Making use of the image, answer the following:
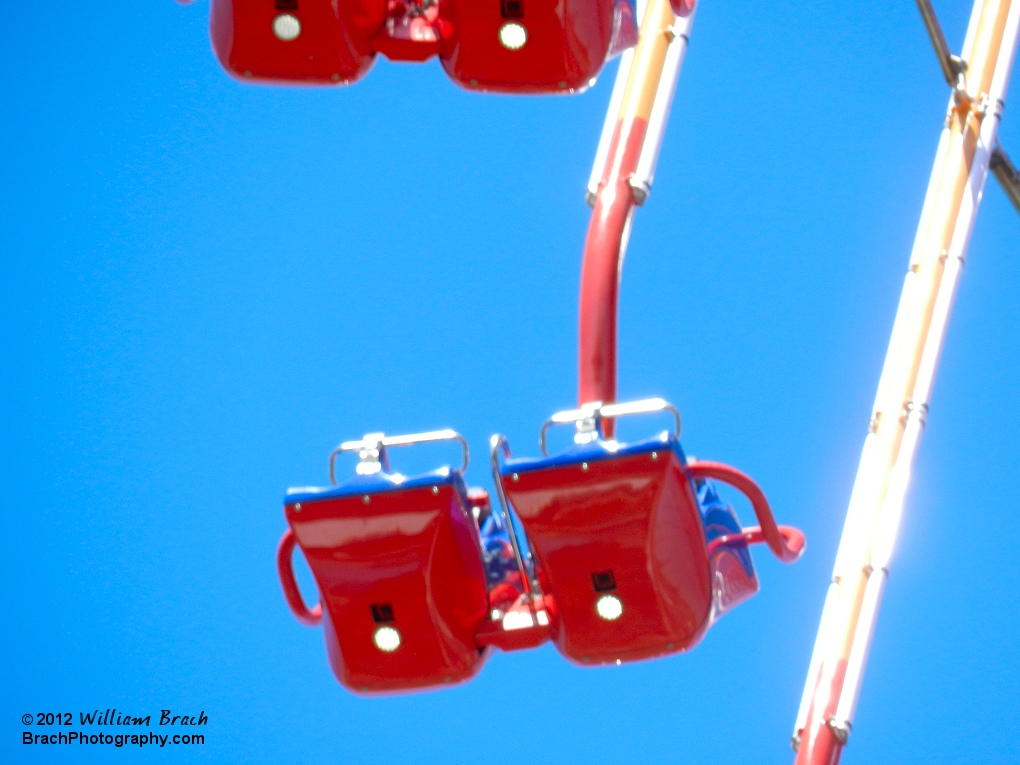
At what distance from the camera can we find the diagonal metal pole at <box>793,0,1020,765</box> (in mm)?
3936

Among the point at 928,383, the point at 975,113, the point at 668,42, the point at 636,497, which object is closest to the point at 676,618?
the point at 636,497

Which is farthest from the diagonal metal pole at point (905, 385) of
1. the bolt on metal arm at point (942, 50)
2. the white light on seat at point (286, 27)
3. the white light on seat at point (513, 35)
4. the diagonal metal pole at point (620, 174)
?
Answer: the white light on seat at point (286, 27)

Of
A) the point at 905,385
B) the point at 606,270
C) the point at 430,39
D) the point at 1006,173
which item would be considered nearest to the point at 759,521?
the point at 606,270

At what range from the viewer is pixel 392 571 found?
2633 millimetres

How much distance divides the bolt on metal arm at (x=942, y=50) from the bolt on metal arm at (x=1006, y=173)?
0.27 meters

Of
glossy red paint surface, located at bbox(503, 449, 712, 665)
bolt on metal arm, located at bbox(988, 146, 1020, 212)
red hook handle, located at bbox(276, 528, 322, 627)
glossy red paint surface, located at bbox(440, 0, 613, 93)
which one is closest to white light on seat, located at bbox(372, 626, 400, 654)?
red hook handle, located at bbox(276, 528, 322, 627)

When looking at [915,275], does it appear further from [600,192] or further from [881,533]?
[600,192]

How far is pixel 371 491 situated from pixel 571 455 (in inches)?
11.7

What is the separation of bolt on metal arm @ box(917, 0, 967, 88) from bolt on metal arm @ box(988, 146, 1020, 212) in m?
0.27

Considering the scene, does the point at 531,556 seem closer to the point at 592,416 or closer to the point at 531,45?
the point at 592,416

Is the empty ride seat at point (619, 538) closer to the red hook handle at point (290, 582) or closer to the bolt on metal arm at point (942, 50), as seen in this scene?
the red hook handle at point (290, 582)

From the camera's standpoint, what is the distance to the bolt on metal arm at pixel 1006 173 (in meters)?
4.85

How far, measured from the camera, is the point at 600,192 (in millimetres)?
3377

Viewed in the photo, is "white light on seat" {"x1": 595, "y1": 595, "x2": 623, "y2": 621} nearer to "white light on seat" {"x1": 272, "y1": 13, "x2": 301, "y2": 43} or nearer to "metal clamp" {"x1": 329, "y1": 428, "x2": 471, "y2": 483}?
"metal clamp" {"x1": 329, "y1": 428, "x2": 471, "y2": 483}
